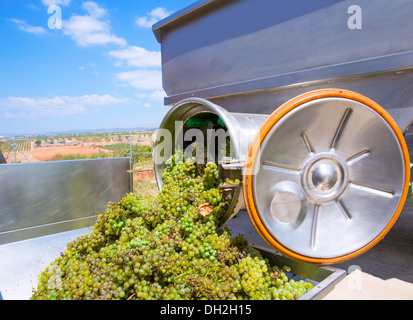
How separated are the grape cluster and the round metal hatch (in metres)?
0.30

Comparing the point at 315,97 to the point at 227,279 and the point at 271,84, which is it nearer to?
the point at 271,84

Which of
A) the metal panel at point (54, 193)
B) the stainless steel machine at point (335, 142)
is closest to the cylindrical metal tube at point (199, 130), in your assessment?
the stainless steel machine at point (335, 142)

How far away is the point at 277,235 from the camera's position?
1.81 m

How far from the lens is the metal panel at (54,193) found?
2.49 m

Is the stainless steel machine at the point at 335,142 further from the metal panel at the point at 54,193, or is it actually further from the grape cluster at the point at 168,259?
the metal panel at the point at 54,193

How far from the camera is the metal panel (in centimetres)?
249

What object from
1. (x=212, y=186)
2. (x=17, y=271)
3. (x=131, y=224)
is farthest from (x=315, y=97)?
(x=17, y=271)

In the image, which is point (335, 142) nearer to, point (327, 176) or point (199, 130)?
point (327, 176)

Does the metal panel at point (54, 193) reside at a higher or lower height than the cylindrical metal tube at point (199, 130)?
lower

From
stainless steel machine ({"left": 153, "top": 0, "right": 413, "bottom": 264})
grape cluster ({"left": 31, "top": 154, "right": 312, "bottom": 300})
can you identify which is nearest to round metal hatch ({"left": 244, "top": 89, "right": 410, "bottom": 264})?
stainless steel machine ({"left": 153, "top": 0, "right": 413, "bottom": 264})

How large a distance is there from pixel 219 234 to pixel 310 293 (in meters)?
0.77

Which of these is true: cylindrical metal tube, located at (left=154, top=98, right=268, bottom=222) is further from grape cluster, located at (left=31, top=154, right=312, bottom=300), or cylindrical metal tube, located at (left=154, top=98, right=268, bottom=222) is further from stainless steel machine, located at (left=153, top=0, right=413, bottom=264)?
grape cluster, located at (left=31, top=154, right=312, bottom=300)

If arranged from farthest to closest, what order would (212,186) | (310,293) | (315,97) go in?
(212,186) < (315,97) < (310,293)

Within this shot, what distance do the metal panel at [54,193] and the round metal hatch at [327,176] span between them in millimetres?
1863
